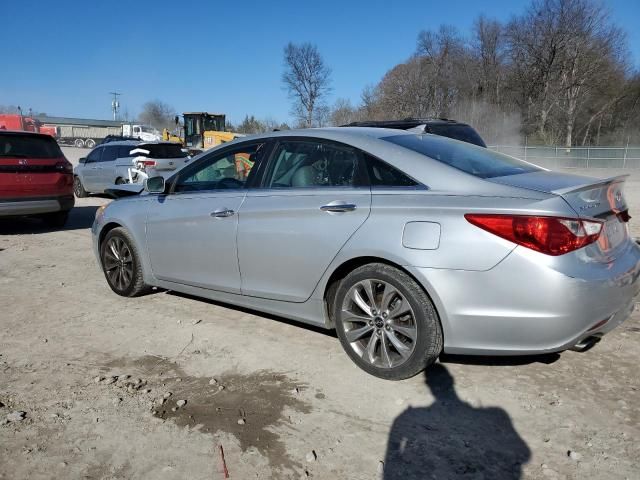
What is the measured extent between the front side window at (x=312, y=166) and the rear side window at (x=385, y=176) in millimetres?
121

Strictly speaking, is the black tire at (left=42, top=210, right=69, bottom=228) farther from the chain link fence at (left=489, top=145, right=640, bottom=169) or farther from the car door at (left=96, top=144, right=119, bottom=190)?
the chain link fence at (left=489, top=145, right=640, bottom=169)

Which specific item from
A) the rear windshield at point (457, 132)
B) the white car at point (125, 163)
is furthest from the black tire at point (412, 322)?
the white car at point (125, 163)

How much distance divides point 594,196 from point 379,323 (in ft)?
4.80

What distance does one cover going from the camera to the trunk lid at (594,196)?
296 centimetres

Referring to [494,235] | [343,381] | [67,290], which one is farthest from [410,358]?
[67,290]

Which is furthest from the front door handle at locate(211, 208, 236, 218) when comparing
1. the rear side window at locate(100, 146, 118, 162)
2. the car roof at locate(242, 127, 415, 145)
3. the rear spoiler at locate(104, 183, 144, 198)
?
the rear side window at locate(100, 146, 118, 162)

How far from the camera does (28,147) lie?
28.3ft

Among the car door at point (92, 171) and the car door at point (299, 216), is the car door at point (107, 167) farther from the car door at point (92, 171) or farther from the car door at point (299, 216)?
the car door at point (299, 216)

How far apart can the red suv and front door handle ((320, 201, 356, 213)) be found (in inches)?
268

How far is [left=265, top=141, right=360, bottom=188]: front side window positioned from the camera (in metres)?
3.62

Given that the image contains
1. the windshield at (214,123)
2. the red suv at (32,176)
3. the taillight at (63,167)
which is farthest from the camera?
the windshield at (214,123)

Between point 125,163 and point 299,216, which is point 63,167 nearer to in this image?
point 125,163

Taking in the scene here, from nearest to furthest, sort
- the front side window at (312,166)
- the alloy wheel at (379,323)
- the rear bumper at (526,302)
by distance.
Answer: the rear bumper at (526,302), the alloy wheel at (379,323), the front side window at (312,166)

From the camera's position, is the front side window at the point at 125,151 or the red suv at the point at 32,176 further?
the front side window at the point at 125,151
